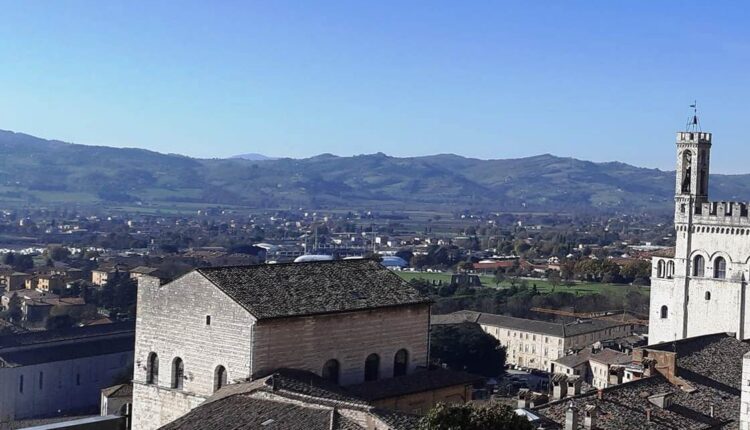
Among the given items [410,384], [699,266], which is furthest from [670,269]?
[410,384]

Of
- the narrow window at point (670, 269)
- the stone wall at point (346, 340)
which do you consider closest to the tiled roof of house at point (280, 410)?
the stone wall at point (346, 340)

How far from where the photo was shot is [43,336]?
189 feet

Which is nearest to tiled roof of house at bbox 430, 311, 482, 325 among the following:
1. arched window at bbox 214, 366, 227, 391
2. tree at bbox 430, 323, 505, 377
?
tree at bbox 430, 323, 505, 377

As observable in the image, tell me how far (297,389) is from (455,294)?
65.8 metres

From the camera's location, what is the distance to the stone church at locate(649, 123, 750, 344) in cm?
3416

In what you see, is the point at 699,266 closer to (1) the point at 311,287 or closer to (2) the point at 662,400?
(2) the point at 662,400

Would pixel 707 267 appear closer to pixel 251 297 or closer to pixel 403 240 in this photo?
pixel 251 297

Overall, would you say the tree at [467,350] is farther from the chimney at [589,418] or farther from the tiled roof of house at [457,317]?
the chimney at [589,418]

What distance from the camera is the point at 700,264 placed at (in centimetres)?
3534

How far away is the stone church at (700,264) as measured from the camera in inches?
1345

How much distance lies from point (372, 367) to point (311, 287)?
97.7 inches

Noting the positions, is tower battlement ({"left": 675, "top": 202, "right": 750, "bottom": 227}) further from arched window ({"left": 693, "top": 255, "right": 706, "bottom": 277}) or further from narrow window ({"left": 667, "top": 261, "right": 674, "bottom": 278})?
narrow window ({"left": 667, "top": 261, "right": 674, "bottom": 278})

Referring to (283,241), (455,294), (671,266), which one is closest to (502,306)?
(455,294)

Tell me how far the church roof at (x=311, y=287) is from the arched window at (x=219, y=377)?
1624 mm
